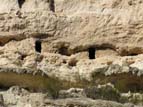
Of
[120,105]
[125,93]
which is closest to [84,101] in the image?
[120,105]

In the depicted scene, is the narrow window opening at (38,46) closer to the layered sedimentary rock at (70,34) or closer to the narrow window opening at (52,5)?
the layered sedimentary rock at (70,34)

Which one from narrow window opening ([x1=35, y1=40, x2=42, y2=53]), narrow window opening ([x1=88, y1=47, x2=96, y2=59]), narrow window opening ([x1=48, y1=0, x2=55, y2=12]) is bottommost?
narrow window opening ([x1=88, y1=47, x2=96, y2=59])

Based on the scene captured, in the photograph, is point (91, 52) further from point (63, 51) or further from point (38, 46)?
point (38, 46)

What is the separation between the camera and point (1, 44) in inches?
297

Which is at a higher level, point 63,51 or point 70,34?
point 70,34

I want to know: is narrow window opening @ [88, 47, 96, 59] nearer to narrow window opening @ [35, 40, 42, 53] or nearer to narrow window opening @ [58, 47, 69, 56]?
narrow window opening @ [58, 47, 69, 56]

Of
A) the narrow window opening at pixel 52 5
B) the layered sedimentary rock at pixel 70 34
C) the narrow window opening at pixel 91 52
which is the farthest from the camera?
the narrow window opening at pixel 52 5

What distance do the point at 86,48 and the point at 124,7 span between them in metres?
0.69

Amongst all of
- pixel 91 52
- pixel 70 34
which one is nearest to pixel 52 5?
pixel 70 34

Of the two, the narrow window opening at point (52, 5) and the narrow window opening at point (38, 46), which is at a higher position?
the narrow window opening at point (52, 5)

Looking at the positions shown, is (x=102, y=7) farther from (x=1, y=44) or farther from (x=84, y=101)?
(x=84, y=101)

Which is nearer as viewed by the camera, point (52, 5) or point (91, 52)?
point (91, 52)

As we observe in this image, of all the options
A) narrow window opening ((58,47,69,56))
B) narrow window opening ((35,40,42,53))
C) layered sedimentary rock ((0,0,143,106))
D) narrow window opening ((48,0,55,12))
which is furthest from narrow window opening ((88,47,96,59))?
narrow window opening ((48,0,55,12))

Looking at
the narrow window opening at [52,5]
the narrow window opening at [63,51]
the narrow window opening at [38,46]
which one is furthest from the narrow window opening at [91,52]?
the narrow window opening at [52,5]
